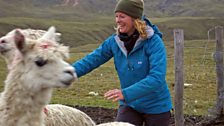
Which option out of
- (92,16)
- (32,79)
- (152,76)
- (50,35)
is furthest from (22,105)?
(92,16)

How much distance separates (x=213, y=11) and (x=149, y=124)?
518ft

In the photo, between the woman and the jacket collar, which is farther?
the jacket collar

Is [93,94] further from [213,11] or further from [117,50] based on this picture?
[213,11]

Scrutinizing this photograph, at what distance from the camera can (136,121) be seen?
18.1 ft

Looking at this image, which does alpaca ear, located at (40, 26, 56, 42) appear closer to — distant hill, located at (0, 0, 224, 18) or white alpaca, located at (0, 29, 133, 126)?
white alpaca, located at (0, 29, 133, 126)

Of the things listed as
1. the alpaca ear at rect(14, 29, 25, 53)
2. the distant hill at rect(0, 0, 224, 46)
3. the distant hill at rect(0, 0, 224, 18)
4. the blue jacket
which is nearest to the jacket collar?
the blue jacket

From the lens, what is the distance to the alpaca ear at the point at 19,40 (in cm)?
394

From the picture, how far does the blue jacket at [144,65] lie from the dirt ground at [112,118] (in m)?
5.05

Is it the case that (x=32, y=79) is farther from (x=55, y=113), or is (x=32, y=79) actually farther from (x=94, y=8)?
(x=94, y=8)

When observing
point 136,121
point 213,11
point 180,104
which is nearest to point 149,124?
point 136,121

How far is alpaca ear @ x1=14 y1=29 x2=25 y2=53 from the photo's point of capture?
3940 mm

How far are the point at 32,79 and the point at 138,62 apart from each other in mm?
1565

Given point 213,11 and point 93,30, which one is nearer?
point 93,30

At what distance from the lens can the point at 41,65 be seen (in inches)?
157
